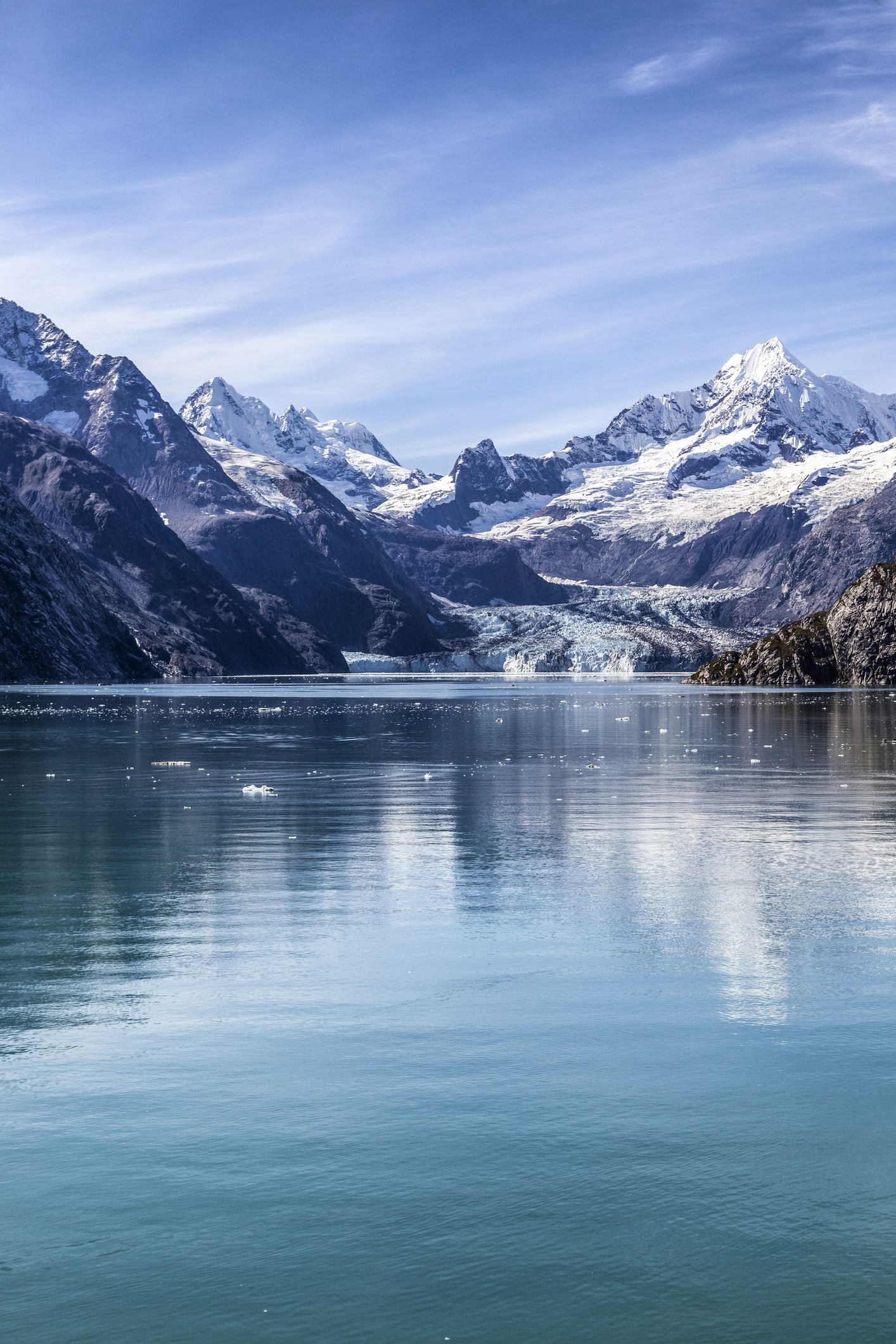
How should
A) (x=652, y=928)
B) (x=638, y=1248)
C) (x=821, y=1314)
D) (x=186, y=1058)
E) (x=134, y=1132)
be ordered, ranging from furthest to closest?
(x=652, y=928), (x=186, y=1058), (x=134, y=1132), (x=638, y=1248), (x=821, y=1314)

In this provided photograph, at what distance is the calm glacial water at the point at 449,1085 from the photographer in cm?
1061

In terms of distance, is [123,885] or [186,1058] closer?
[186,1058]

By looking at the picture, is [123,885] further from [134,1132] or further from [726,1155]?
[726,1155]

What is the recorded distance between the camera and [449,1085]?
15164mm

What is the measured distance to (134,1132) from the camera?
45.1 ft

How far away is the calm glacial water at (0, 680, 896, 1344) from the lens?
34.8 ft

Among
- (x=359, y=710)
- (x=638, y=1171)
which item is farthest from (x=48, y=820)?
(x=359, y=710)

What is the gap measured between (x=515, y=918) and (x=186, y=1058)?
32.8 ft

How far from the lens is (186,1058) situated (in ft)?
53.4

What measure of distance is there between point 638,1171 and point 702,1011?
19.5ft

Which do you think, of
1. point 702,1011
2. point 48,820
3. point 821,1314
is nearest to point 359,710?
point 48,820

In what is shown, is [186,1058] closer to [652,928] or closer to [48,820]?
[652,928]

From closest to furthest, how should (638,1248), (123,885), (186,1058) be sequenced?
(638,1248)
(186,1058)
(123,885)

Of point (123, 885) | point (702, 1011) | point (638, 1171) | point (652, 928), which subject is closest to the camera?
point (638, 1171)
